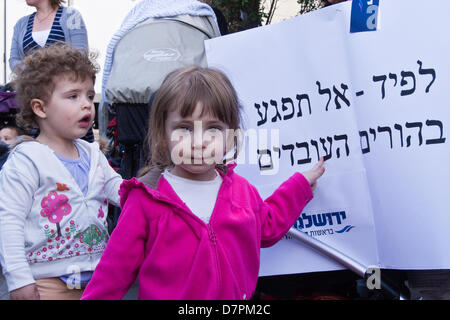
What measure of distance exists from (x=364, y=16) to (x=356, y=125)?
38 cm

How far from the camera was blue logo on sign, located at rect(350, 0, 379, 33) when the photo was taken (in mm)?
1708

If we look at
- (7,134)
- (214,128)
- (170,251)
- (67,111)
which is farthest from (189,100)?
(7,134)

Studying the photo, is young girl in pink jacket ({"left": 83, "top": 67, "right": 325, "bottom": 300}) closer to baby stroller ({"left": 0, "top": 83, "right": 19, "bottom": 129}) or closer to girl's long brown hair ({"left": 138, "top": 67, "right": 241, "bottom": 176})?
girl's long brown hair ({"left": 138, "top": 67, "right": 241, "bottom": 176})

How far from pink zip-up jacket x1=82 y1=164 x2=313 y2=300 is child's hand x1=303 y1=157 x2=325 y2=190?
337 millimetres

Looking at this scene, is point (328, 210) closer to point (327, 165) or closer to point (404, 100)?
point (327, 165)

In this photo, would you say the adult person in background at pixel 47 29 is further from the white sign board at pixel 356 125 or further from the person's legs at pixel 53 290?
the person's legs at pixel 53 290

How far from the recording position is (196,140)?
153 cm

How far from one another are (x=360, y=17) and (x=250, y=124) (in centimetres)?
57

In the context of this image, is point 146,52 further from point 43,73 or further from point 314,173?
point 314,173

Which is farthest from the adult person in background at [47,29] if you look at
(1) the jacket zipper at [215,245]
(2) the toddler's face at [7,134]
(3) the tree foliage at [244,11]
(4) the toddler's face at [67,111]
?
(1) the jacket zipper at [215,245]

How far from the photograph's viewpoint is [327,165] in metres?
1.84

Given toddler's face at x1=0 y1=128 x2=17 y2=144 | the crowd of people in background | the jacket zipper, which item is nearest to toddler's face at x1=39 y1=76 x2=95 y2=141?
the crowd of people in background

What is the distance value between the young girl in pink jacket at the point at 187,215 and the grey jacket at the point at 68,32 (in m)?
1.73

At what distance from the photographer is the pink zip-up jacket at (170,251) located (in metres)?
1.50
